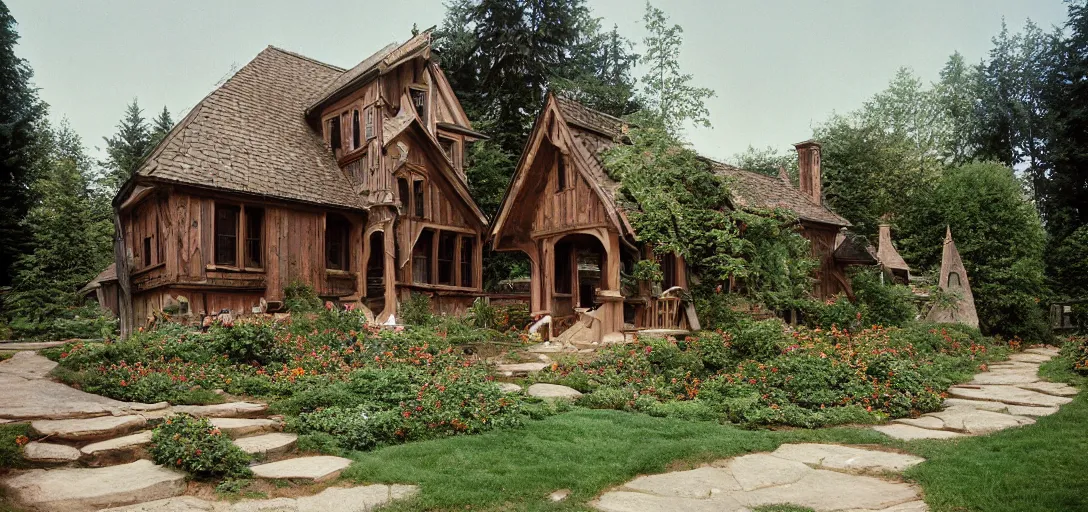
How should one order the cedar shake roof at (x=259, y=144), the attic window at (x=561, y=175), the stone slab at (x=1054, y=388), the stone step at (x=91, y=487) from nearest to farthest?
1. the stone step at (x=91, y=487)
2. the stone slab at (x=1054, y=388)
3. the cedar shake roof at (x=259, y=144)
4. the attic window at (x=561, y=175)

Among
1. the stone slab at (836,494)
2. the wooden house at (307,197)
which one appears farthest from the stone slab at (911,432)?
the wooden house at (307,197)

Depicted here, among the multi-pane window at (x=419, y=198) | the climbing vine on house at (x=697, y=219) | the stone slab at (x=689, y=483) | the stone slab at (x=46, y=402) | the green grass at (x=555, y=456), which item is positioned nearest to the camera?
the green grass at (x=555, y=456)

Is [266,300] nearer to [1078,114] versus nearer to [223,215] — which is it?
[223,215]

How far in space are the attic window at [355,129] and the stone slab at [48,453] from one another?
15749mm

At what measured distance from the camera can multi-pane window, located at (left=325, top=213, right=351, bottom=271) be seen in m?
21.1

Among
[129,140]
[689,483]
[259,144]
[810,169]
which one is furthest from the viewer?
[129,140]

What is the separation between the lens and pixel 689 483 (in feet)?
19.9

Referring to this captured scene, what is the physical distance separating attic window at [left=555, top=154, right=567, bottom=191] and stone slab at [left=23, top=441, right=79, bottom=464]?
1343 centimetres

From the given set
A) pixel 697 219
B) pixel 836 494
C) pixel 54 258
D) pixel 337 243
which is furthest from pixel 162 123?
pixel 836 494

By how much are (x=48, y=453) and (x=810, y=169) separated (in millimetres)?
26880

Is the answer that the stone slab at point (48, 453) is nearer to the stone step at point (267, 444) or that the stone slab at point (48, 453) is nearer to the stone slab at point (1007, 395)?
the stone step at point (267, 444)

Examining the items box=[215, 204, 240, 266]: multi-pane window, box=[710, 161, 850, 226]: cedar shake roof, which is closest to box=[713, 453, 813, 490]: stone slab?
box=[215, 204, 240, 266]: multi-pane window

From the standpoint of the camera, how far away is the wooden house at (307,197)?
17.5 m

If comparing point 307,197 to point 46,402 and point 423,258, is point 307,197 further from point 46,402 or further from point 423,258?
point 46,402
